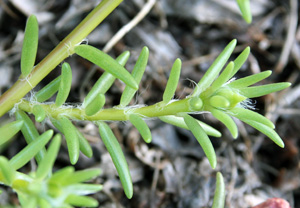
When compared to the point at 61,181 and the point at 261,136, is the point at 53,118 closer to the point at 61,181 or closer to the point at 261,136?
the point at 61,181

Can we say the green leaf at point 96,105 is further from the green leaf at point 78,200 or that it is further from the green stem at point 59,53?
the green leaf at point 78,200

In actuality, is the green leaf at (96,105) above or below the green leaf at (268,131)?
above

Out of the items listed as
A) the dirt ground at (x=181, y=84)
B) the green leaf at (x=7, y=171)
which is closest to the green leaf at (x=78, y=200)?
the green leaf at (x=7, y=171)

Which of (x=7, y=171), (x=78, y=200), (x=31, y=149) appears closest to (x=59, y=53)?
(x=31, y=149)

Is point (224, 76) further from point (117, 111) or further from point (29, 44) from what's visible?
point (29, 44)

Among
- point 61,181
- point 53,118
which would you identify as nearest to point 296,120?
point 53,118

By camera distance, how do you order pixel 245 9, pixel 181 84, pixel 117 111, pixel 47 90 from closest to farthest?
pixel 245 9 → pixel 117 111 → pixel 47 90 → pixel 181 84

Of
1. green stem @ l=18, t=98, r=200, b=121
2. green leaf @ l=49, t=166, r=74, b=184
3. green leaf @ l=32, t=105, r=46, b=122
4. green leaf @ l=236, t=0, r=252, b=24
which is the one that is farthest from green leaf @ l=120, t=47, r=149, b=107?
green leaf @ l=49, t=166, r=74, b=184
